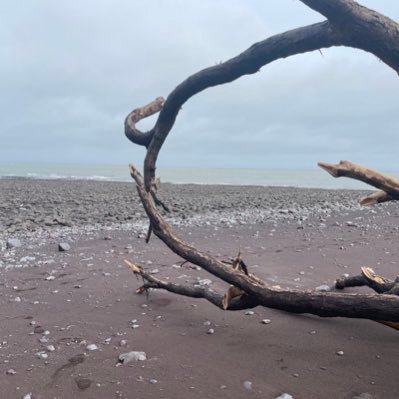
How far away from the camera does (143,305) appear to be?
5930 millimetres

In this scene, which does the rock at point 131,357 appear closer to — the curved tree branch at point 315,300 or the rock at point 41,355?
the rock at point 41,355

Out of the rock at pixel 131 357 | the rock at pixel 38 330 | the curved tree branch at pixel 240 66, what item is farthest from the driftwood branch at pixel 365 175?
the rock at pixel 38 330

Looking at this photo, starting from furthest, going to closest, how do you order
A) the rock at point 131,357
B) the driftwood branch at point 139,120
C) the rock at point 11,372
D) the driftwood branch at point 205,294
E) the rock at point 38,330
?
the driftwood branch at point 139,120, the rock at point 38,330, the driftwood branch at point 205,294, the rock at point 131,357, the rock at point 11,372

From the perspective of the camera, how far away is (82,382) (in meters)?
3.92

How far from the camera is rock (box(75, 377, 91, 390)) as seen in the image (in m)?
3.85

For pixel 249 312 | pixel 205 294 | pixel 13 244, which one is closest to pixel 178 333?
pixel 205 294

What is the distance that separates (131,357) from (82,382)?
0.52m

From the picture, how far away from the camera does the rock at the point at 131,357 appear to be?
4258 millimetres

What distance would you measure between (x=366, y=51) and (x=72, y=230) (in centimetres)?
1129

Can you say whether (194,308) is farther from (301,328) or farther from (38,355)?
(38,355)

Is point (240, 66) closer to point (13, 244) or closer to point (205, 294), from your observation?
point (205, 294)

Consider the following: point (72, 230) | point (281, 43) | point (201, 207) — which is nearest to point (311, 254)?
point (281, 43)

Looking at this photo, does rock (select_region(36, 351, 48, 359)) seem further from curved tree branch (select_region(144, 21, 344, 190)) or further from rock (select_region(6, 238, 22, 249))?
rock (select_region(6, 238, 22, 249))

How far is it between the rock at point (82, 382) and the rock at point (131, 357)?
408 mm
